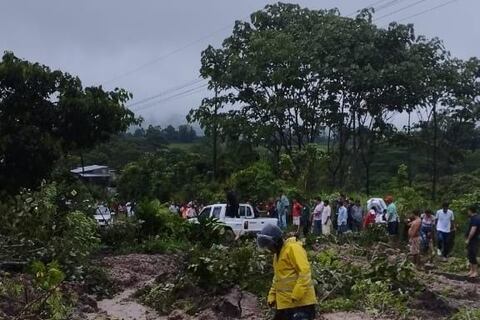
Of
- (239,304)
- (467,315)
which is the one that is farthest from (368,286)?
(467,315)

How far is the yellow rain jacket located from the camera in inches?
352

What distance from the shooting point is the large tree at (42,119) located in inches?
884

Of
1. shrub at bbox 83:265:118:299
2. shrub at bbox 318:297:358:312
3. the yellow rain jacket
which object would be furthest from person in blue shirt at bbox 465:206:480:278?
the yellow rain jacket

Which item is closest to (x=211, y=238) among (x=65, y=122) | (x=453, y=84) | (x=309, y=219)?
(x=65, y=122)

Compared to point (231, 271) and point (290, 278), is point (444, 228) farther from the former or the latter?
point (290, 278)

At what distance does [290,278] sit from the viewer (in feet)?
30.0

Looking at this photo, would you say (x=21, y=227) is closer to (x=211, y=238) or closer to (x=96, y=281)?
(x=96, y=281)

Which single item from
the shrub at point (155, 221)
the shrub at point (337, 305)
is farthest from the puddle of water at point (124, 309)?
the shrub at point (155, 221)

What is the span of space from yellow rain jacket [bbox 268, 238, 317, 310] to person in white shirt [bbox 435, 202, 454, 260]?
12595 mm

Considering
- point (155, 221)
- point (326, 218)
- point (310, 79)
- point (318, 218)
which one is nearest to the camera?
point (155, 221)

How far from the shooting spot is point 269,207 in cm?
3347

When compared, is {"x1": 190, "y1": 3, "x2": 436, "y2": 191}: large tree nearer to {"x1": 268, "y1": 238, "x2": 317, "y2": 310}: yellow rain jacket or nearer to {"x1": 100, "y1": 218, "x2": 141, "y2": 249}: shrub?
{"x1": 100, "y1": 218, "x2": 141, "y2": 249}: shrub

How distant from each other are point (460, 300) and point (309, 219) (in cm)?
1475

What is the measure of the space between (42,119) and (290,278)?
1577 cm
